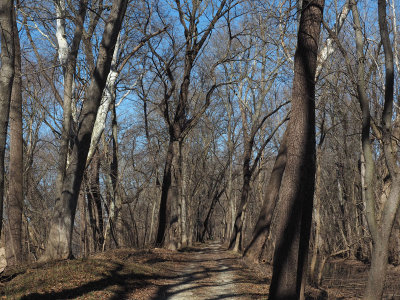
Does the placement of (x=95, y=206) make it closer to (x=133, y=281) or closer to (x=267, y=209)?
(x=267, y=209)

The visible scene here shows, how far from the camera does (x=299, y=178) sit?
7.19 m

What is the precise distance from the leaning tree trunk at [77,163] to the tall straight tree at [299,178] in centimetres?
450

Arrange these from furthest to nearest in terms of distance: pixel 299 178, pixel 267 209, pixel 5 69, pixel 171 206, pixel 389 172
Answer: pixel 171 206 < pixel 267 209 < pixel 389 172 < pixel 299 178 < pixel 5 69

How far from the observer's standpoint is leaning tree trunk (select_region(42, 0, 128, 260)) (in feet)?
30.0

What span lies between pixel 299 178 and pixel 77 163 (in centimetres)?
504

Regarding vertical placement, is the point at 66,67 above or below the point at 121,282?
above

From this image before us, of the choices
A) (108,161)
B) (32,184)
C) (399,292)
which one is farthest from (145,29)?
(399,292)

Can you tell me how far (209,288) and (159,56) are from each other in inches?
456

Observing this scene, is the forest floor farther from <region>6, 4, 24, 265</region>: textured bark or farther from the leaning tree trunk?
<region>6, 4, 24, 265</region>: textured bark

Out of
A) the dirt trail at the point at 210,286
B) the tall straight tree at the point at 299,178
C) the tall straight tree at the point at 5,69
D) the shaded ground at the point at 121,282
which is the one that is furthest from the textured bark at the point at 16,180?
the tall straight tree at the point at 299,178

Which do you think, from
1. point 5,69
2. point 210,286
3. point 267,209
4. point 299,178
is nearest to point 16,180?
point 5,69

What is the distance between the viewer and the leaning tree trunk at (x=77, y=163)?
30.0 ft

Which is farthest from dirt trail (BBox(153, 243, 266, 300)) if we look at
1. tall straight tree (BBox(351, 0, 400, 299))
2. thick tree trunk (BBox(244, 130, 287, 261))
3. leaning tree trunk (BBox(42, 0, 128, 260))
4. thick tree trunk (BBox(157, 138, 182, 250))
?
thick tree trunk (BBox(157, 138, 182, 250))

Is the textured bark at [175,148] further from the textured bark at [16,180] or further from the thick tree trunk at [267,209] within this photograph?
the textured bark at [16,180]
